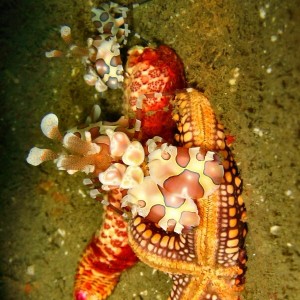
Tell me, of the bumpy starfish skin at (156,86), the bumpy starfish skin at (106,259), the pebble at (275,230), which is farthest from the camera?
the bumpy starfish skin at (106,259)

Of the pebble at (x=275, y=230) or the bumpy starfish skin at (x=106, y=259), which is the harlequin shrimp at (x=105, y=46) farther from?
the pebble at (x=275, y=230)

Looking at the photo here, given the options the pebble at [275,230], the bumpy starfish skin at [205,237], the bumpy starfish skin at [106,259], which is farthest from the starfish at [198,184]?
the bumpy starfish skin at [106,259]

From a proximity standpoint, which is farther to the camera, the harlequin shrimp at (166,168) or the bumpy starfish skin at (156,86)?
the bumpy starfish skin at (156,86)

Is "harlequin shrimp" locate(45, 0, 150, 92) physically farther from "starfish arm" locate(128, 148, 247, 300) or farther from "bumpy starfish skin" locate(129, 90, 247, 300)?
"starfish arm" locate(128, 148, 247, 300)

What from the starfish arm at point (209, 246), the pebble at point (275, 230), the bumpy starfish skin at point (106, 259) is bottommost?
the bumpy starfish skin at point (106, 259)

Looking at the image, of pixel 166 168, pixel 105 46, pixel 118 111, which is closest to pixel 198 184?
pixel 166 168

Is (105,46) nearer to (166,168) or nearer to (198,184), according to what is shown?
(166,168)

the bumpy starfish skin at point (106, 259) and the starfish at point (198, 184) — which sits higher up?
the starfish at point (198, 184)

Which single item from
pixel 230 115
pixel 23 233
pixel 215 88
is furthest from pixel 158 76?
pixel 23 233
